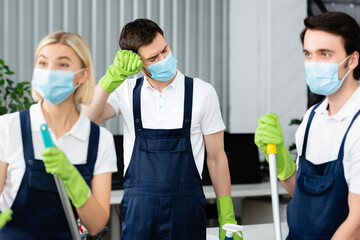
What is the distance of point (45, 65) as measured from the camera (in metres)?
1.31

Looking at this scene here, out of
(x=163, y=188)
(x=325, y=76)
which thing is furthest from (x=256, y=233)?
(x=325, y=76)

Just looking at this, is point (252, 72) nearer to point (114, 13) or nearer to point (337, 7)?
point (337, 7)

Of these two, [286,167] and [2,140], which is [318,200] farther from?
[2,140]

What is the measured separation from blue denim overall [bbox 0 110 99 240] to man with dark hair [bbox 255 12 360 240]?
67 centimetres

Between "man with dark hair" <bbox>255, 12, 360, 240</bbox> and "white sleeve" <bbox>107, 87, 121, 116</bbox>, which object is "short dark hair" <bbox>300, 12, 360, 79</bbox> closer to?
"man with dark hair" <bbox>255, 12, 360, 240</bbox>

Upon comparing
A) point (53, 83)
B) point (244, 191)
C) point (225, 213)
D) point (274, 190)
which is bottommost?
point (244, 191)

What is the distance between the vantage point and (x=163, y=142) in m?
1.96

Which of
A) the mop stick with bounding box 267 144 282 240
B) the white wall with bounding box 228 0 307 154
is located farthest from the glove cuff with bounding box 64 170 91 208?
the white wall with bounding box 228 0 307 154

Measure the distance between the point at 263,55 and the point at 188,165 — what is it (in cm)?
257

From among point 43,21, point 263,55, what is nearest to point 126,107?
point 43,21

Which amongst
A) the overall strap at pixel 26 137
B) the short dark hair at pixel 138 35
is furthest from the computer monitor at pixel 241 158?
the overall strap at pixel 26 137

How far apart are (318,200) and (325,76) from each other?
0.40 m

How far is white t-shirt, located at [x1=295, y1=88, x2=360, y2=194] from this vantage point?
1461mm

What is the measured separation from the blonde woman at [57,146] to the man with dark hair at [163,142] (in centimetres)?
49
